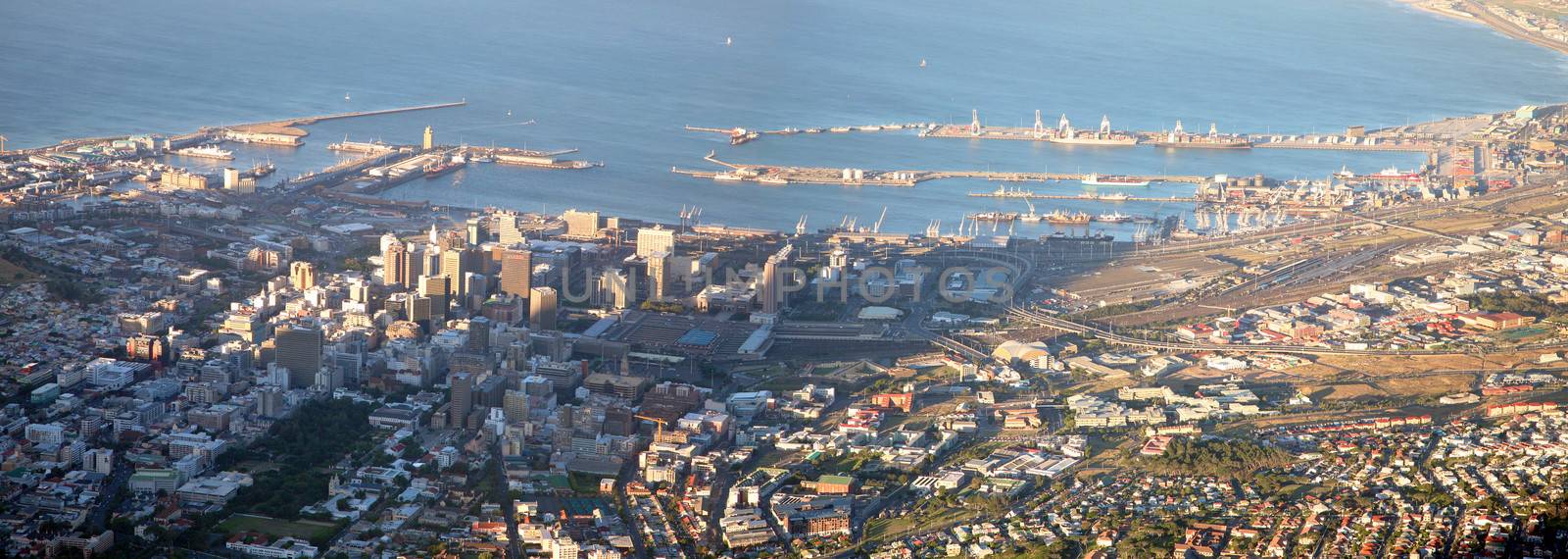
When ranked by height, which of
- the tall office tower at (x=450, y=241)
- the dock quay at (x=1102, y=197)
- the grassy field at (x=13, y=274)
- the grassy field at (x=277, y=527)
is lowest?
the grassy field at (x=277, y=527)

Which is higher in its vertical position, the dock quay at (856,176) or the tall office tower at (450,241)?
the dock quay at (856,176)

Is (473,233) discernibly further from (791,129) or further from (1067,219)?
(791,129)

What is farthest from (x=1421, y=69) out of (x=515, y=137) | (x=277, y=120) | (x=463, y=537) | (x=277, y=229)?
(x=463, y=537)

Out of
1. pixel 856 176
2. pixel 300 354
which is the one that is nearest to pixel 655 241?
pixel 300 354

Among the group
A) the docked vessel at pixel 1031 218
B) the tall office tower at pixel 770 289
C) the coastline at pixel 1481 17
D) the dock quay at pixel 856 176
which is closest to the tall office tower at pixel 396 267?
the tall office tower at pixel 770 289

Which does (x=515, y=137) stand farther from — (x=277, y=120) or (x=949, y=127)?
(x=949, y=127)

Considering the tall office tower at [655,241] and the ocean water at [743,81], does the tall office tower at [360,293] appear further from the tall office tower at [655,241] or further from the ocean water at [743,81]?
the ocean water at [743,81]

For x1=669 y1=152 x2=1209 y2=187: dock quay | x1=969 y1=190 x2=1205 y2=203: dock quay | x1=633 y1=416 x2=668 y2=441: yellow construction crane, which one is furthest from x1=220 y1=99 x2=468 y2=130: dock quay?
x1=633 y1=416 x2=668 y2=441: yellow construction crane

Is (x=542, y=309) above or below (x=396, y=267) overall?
below
